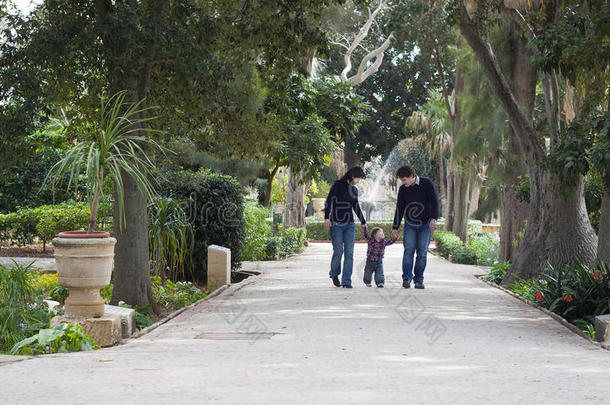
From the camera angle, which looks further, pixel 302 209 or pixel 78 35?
pixel 302 209

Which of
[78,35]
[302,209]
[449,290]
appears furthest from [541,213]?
[302,209]

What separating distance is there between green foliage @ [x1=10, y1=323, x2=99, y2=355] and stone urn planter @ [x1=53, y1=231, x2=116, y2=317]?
11.9 inches

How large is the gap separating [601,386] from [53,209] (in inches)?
622

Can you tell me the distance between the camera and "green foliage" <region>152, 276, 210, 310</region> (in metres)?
11.6

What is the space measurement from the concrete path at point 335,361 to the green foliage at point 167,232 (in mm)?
2495

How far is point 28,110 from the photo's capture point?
31.7 feet

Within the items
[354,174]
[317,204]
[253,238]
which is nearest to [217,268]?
[354,174]

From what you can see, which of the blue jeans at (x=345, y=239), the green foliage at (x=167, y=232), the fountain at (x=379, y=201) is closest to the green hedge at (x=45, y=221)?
the green foliage at (x=167, y=232)

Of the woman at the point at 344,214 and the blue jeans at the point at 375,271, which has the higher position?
the woman at the point at 344,214

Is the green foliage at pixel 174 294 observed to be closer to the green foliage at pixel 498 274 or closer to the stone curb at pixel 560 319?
the stone curb at pixel 560 319

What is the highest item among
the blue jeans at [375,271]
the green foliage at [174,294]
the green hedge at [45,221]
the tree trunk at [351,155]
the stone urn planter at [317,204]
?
the tree trunk at [351,155]

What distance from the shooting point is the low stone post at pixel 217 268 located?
539 inches

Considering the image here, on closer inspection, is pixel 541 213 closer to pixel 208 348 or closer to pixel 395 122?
pixel 208 348

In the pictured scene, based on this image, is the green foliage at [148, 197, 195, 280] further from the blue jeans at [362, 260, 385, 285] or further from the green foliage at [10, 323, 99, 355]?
the green foliage at [10, 323, 99, 355]
